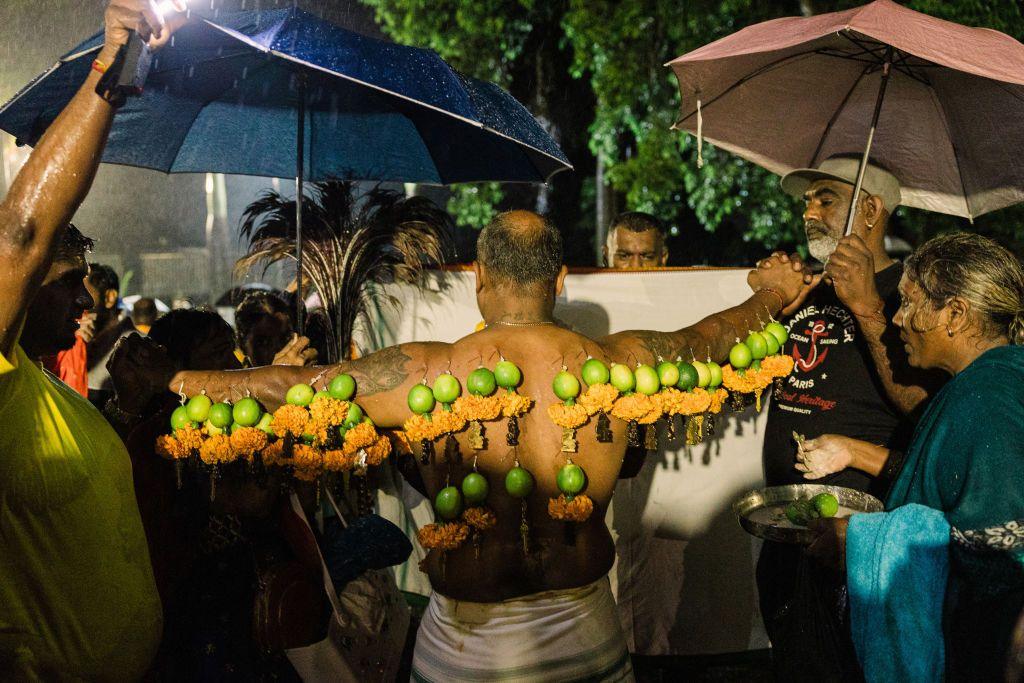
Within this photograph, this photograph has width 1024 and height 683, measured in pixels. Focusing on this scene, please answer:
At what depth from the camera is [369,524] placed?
12.9 feet

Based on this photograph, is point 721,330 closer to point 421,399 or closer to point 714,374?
point 714,374

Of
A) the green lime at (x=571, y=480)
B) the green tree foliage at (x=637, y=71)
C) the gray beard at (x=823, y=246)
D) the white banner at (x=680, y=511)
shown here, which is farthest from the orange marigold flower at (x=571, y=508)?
the green tree foliage at (x=637, y=71)

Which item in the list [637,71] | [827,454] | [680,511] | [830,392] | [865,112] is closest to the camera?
[827,454]

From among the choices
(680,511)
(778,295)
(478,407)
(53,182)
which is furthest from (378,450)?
(680,511)

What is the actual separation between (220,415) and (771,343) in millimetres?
2123

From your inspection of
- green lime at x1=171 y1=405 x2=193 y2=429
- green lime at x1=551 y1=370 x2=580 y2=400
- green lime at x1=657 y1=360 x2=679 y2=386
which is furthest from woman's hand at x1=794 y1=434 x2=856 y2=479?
green lime at x1=171 y1=405 x2=193 y2=429

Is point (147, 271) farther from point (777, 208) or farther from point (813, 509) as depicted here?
point (813, 509)

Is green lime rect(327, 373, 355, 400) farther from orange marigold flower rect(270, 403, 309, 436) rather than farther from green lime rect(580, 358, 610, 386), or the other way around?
green lime rect(580, 358, 610, 386)

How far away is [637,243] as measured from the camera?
600cm

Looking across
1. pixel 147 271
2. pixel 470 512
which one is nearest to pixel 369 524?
pixel 470 512

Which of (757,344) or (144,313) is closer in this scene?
(757,344)

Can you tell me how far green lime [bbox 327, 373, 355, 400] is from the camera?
2686 millimetres

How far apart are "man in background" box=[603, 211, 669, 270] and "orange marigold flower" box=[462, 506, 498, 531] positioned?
11.8 ft

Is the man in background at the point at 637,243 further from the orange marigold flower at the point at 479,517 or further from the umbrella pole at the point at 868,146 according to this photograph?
the orange marigold flower at the point at 479,517
